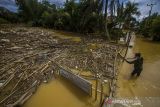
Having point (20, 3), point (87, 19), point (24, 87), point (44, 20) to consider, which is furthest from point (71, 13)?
point (24, 87)

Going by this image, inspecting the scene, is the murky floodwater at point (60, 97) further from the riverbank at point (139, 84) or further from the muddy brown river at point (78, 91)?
the riverbank at point (139, 84)

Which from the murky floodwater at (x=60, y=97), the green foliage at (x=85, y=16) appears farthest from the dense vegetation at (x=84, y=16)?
the murky floodwater at (x=60, y=97)

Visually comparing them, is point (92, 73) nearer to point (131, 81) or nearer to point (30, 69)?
point (131, 81)

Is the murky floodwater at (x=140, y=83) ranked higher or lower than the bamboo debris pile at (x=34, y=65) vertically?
lower

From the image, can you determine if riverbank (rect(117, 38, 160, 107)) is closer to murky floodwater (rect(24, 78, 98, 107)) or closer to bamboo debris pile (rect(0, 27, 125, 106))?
bamboo debris pile (rect(0, 27, 125, 106))

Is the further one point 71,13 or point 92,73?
point 71,13

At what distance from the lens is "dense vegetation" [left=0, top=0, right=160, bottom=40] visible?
63.1 ft

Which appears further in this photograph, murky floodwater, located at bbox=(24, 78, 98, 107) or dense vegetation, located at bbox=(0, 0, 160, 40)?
dense vegetation, located at bbox=(0, 0, 160, 40)

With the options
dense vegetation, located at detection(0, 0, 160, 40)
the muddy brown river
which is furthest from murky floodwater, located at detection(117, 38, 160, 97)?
dense vegetation, located at detection(0, 0, 160, 40)

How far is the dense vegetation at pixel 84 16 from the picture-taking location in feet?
63.1

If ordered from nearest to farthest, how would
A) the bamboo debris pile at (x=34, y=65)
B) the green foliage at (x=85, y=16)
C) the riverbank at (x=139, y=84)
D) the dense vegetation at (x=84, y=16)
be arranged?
the bamboo debris pile at (x=34, y=65), the riverbank at (x=139, y=84), the green foliage at (x=85, y=16), the dense vegetation at (x=84, y=16)

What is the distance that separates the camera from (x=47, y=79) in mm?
7465

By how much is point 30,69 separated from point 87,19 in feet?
43.5

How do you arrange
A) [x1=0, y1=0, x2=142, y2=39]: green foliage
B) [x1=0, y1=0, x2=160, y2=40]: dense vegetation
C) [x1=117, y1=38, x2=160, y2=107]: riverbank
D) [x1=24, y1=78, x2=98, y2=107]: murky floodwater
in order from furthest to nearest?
[x1=0, y1=0, x2=160, y2=40]: dense vegetation, [x1=0, y1=0, x2=142, y2=39]: green foliage, [x1=117, y1=38, x2=160, y2=107]: riverbank, [x1=24, y1=78, x2=98, y2=107]: murky floodwater
